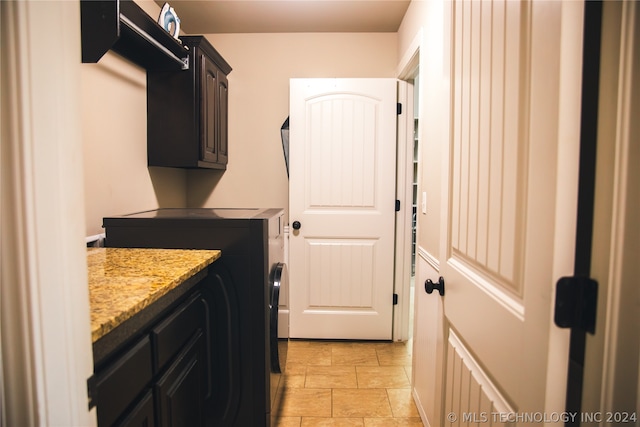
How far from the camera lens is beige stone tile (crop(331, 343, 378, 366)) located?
242 cm

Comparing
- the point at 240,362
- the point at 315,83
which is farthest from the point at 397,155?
the point at 240,362

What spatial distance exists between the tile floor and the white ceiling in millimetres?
2493

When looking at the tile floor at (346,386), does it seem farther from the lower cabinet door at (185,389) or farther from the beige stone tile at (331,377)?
the lower cabinet door at (185,389)

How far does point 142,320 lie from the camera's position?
0.89 m

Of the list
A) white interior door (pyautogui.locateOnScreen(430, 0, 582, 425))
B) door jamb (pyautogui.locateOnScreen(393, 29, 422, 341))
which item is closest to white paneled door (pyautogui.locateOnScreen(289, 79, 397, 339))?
door jamb (pyautogui.locateOnScreen(393, 29, 422, 341))

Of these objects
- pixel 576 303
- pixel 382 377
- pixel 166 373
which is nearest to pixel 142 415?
pixel 166 373

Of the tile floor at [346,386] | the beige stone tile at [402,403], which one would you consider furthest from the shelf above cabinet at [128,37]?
the beige stone tile at [402,403]

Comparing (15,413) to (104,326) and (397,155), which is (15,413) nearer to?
(104,326)

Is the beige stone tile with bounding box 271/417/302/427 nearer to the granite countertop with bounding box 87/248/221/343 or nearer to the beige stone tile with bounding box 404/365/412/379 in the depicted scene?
the beige stone tile with bounding box 404/365/412/379

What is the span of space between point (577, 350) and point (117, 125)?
85.8 inches

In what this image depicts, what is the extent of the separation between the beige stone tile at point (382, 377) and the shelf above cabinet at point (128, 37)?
7.01 feet

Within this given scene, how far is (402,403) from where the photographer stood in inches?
76.8

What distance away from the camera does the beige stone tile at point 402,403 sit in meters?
1.86

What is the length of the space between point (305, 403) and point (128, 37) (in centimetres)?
216
